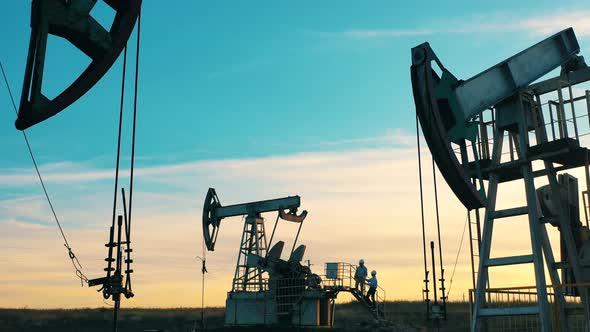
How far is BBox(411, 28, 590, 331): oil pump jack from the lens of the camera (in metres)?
13.3

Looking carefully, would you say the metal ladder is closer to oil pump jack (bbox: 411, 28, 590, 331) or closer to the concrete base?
oil pump jack (bbox: 411, 28, 590, 331)

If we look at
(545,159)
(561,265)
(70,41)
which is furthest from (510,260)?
(70,41)

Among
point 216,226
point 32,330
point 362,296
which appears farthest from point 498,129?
point 32,330

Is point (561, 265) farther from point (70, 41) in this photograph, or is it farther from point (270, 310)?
point (270, 310)

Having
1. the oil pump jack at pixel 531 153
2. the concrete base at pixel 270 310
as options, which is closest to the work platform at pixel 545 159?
the oil pump jack at pixel 531 153

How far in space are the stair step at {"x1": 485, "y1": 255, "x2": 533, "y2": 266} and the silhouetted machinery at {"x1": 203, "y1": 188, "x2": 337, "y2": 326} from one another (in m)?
12.6

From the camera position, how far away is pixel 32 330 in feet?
117

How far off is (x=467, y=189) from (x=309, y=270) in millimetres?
15443

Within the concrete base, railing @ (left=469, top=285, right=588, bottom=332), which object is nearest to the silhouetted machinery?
the concrete base

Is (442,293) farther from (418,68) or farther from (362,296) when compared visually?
(362,296)

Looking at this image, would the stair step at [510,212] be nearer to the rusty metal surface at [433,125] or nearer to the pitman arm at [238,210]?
the rusty metal surface at [433,125]

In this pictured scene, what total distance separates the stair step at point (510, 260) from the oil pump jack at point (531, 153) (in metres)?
0.02

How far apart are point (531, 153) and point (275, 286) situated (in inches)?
586

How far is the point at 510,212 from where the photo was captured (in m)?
14.2
